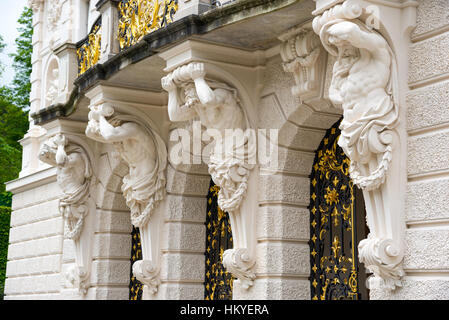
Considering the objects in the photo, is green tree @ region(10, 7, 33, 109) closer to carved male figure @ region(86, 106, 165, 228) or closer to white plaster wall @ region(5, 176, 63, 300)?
white plaster wall @ region(5, 176, 63, 300)

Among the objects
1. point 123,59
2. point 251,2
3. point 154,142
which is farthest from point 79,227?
point 251,2

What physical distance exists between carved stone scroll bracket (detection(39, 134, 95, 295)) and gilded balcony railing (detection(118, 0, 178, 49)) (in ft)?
9.01

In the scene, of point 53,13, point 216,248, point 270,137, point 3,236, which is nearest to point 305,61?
point 270,137

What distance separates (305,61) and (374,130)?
1.70 meters

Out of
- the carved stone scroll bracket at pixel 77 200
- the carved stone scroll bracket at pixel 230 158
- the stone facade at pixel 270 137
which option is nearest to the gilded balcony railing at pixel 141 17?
the stone facade at pixel 270 137

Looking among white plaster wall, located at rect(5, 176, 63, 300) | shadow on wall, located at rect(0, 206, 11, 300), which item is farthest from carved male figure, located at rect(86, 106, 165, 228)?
shadow on wall, located at rect(0, 206, 11, 300)

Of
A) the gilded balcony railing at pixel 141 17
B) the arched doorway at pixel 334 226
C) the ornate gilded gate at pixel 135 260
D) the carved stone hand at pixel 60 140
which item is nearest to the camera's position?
the arched doorway at pixel 334 226

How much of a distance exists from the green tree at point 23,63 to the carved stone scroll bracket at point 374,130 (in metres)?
22.9

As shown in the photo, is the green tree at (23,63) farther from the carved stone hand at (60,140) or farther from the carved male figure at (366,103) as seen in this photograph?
the carved male figure at (366,103)

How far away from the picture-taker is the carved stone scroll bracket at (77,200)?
12.6 metres

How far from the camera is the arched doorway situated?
8625 mm

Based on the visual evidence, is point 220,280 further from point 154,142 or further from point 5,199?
point 5,199

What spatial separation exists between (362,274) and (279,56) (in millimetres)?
2687

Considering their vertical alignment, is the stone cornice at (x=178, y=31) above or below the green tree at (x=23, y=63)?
below
